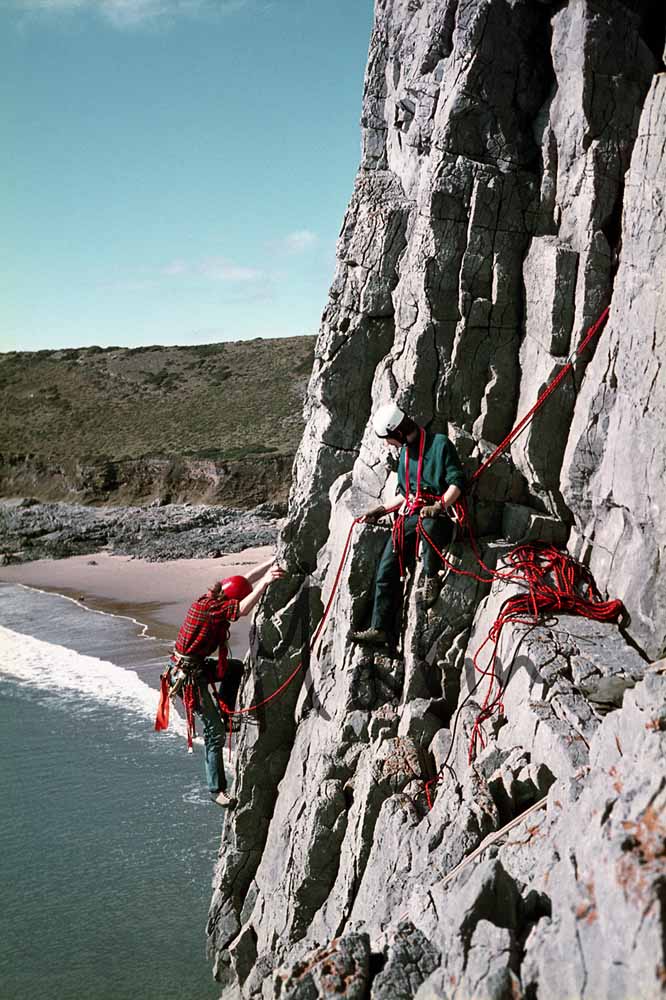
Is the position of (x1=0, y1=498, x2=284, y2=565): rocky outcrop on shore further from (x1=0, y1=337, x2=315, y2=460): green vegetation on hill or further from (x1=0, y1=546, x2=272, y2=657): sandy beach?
(x1=0, y1=337, x2=315, y2=460): green vegetation on hill

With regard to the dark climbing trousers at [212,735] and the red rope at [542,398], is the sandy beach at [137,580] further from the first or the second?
the red rope at [542,398]

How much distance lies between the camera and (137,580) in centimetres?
3072

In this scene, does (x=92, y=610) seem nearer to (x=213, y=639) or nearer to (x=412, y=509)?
(x=213, y=639)

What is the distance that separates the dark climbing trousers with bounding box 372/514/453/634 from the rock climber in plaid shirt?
1.65m

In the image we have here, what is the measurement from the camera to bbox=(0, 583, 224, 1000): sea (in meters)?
9.89

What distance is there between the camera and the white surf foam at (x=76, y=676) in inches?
692

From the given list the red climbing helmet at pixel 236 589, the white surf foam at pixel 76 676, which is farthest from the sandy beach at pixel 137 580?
the red climbing helmet at pixel 236 589

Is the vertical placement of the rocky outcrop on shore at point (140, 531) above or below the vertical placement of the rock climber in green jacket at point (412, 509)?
below

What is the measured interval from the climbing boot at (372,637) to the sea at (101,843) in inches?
187

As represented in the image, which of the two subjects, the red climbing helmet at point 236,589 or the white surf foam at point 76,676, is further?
the white surf foam at point 76,676

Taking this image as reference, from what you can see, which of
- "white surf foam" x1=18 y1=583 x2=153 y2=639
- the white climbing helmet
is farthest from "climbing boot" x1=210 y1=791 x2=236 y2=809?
"white surf foam" x1=18 y1=583 x2=153 y2=639

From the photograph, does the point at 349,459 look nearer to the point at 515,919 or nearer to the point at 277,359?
the point at 515,919

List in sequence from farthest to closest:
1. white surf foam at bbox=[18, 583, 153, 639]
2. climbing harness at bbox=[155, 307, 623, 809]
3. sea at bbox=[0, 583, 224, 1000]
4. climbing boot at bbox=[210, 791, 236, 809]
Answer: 1. white surf foam at bbox=[18, 583, 153, 639]
2. sea at bbox=[0, 583, 224, 1000]
3. climbing boot at bbox=[210, 791, 236, 809]
4. climbing harness at bbox=[155, 307, 623, 809]

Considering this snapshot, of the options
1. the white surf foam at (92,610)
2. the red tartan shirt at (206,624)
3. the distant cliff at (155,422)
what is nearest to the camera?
the red tartan shirt at (206,624)
